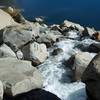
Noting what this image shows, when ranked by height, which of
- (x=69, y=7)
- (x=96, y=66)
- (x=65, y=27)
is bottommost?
(x=69, y=7)

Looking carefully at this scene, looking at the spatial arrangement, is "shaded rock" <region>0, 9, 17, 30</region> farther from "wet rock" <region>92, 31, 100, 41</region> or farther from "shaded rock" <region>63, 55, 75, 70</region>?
"shaded rock" <region>63, 55, 75, 70</region>

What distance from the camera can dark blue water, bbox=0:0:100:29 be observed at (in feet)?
107

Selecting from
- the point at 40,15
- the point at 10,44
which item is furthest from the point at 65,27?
the point at 40,15

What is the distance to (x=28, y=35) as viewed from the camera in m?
16.8

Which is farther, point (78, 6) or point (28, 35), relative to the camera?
point (78, 6)

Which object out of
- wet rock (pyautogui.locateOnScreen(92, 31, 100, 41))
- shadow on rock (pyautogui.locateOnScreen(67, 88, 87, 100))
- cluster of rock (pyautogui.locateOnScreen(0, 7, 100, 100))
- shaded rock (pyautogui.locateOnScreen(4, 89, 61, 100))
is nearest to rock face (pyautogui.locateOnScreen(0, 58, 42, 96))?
cluster of rock (pyautogui.locateOnScreen(0, 7, 100, 100))

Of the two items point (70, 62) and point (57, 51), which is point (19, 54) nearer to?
point (57, 51)

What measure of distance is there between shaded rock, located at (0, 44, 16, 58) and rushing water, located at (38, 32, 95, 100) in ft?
3.77

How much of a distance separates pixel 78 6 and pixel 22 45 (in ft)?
77.5

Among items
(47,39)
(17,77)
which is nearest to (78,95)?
(17,77)

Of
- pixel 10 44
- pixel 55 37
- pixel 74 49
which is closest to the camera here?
pixel 10 44

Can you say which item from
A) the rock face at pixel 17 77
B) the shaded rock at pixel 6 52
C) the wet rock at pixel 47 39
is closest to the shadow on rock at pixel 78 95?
the rock face at pixel 17 77

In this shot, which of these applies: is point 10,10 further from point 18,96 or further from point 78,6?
point 78,6

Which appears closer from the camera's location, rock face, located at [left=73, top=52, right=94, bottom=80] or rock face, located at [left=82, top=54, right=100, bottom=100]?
rock face, located at [left=82, top=54, right=100, bottom=100]
